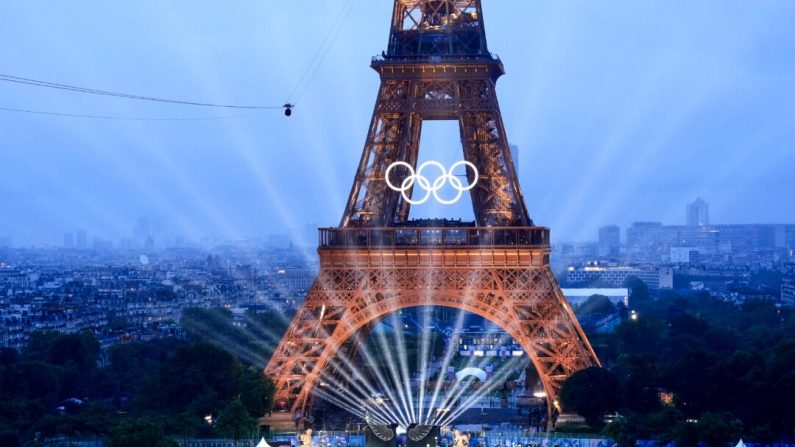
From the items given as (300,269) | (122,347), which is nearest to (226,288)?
(300,269)

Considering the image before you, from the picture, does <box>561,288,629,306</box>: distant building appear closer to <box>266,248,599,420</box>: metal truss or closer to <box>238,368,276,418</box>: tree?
<box>266,248,599,420</box>: metal truss

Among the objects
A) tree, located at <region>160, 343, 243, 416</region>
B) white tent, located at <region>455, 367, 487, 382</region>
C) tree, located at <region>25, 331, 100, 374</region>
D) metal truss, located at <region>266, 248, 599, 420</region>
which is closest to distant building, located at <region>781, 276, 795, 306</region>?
white tent, located at <region>455, 367, 487, 382</region>

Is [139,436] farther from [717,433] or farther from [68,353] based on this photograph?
[68,353]

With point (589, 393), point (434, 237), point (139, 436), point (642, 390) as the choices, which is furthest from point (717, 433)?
point (139, 436)

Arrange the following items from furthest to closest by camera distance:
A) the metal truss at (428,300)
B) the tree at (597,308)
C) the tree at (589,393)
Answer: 1. the tree at (597,308)
2. the metal truss at (428,300)
3. the tree at (589,393)

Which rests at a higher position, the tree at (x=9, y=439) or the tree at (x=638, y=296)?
the tree at (x=638, y=296)

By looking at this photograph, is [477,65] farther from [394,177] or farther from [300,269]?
[300,269]

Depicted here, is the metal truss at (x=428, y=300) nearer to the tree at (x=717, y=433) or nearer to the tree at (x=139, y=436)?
the tree at (x=717, y=433)

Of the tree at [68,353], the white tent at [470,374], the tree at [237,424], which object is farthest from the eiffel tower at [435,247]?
the tree at [68,353]
